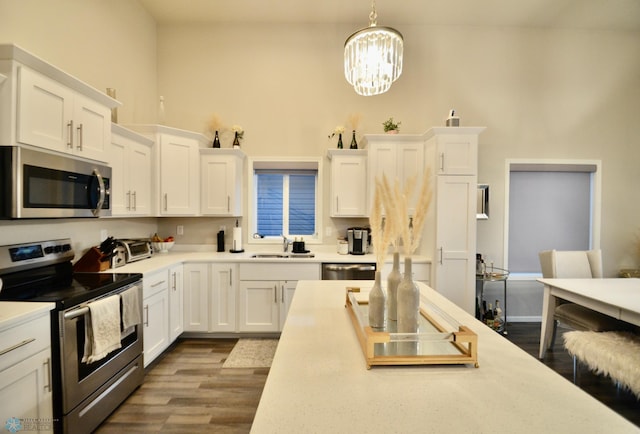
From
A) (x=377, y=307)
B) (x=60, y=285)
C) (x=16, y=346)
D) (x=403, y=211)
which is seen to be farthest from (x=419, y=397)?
(x=60, y=285)

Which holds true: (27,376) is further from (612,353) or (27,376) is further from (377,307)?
(612,353)

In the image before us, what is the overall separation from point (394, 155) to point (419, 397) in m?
2.93

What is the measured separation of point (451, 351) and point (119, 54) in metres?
4.03

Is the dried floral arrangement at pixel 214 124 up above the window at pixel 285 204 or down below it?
above

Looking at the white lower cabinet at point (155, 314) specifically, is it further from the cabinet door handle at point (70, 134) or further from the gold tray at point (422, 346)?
the gold tray at point (422, 346)

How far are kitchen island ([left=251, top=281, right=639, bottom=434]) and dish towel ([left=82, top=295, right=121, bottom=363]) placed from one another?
1.36 m

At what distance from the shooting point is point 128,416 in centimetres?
193

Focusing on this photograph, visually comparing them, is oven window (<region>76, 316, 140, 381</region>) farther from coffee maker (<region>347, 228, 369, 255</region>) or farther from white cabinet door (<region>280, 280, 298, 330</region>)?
coffee maker (<region>347, 228, 369, 255</region>)

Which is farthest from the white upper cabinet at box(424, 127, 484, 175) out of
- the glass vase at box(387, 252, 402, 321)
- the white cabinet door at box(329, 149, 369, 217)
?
the glass vase at box(387, 252, 402, 321)

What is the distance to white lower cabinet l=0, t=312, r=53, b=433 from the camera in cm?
124

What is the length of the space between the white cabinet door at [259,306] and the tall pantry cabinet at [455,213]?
180cm

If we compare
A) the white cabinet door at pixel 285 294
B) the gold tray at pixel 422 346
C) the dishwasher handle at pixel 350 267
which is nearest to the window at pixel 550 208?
the dishwasher handle at pixel 350 267

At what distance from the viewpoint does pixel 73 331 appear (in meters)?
1.56

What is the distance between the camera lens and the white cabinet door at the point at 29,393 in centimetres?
124
